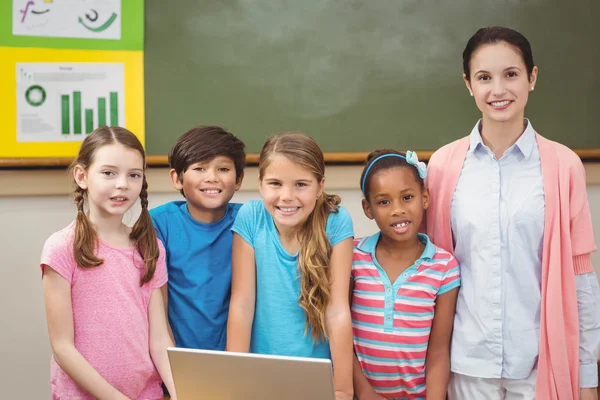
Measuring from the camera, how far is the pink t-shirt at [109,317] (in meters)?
1.41

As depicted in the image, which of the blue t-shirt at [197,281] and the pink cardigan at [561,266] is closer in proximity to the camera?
the pink cardigan at [561,266]

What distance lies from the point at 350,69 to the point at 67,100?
3.00 feet

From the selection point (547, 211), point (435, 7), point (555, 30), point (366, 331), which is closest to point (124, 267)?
point (366, 331)

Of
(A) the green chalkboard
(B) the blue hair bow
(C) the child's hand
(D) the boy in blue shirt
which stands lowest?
(C) the child's hand

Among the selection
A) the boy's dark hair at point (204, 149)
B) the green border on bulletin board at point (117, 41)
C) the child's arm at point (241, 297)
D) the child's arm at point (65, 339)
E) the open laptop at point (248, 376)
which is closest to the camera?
the open laptop at point (248, 376)

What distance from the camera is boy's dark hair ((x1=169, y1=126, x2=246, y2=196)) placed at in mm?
1580

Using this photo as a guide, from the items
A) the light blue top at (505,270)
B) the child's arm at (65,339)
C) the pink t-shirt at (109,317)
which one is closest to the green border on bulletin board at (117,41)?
the pink t-shirt at (109,317)

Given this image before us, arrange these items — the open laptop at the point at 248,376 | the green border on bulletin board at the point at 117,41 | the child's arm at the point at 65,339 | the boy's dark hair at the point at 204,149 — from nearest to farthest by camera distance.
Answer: the open laptop at the point at 248,376, the child's arm at the point at 65,339, the boy's dark hair at the point at 204,149, the green border on bulletin board at the point at 117,41

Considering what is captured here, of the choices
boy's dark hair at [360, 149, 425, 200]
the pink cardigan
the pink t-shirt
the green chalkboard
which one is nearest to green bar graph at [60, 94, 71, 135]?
the green chalkboard

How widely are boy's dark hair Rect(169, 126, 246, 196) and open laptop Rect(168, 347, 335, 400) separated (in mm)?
597

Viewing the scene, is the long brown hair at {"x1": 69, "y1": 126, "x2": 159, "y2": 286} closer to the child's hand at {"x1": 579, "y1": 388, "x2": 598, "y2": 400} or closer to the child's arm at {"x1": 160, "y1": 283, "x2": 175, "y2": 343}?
the child's arm at {"x1": 160, "y1": 283, "x2": 175, "y2": 343}

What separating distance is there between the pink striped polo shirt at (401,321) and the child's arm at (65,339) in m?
0.60

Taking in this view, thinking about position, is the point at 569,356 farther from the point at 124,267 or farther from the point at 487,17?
the point at 487,17

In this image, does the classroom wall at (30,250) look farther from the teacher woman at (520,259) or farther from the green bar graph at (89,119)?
the teacher woman at (520,259)
